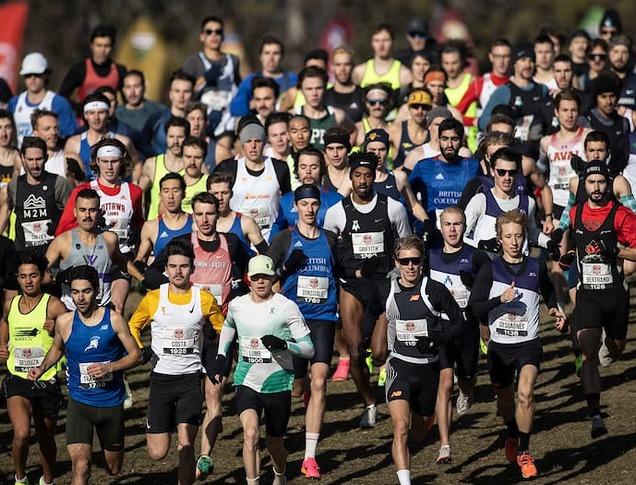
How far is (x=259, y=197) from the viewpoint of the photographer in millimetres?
16828

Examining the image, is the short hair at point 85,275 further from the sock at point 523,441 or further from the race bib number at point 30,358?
the sock at point 523,441

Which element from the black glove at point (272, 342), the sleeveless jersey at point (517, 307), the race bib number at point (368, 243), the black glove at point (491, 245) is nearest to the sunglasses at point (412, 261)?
the sleeveless jersey at point (517, 307)

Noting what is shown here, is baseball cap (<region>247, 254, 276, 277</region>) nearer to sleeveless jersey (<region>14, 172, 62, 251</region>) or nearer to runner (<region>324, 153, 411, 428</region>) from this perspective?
runner (<region>324, 153, 411, 428</region>)

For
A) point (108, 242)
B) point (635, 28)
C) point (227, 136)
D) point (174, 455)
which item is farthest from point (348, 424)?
point (635, 28)

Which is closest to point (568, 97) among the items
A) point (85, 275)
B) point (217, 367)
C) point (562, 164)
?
point (562, 164)

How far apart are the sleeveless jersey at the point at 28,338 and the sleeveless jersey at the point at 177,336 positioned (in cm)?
103

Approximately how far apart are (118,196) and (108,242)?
39.4 inches

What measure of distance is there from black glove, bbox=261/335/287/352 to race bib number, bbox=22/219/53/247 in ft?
12.7

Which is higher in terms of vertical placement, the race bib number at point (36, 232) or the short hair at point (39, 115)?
the short hair at point (39, 115)

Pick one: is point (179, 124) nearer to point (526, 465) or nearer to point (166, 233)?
point (166, 233)

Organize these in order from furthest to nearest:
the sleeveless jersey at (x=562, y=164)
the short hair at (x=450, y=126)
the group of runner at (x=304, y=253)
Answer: the sleeveless jersey at (x=562, y=164) → the short hair at (x=450, y=126) → the group of runner at (x=304, y=253)

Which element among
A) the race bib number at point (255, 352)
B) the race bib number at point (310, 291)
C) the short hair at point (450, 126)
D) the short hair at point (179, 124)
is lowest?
the race bib number at point (255, 352)

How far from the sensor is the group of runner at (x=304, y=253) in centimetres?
1369

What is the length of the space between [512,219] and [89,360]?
355cm
